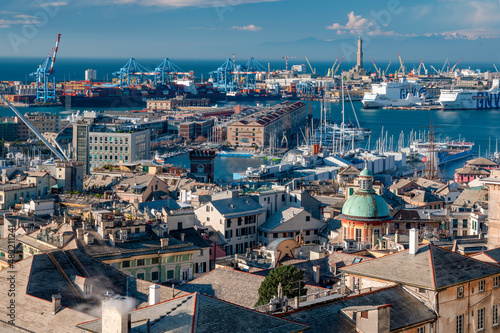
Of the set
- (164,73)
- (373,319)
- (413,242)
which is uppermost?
(164,73)

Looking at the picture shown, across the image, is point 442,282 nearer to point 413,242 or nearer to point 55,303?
point 413,242

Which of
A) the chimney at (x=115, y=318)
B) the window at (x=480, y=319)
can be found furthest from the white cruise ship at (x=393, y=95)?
the chimney at (x=115, y=318)

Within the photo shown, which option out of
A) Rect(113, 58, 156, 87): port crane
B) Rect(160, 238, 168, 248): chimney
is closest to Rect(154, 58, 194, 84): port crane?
Rect(113, 58, 156, 87): port crane

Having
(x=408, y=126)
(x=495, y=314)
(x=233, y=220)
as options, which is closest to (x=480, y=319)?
(x=495, y=314)

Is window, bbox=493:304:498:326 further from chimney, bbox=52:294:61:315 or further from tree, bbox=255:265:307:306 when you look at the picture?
chimney, bbox=52:294:61:315

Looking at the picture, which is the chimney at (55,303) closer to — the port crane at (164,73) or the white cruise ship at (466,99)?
the white cruise ship at (466,99)

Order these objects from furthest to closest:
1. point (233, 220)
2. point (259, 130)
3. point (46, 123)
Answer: point (259, 130) < point (46, 123) < point (233, 220)
